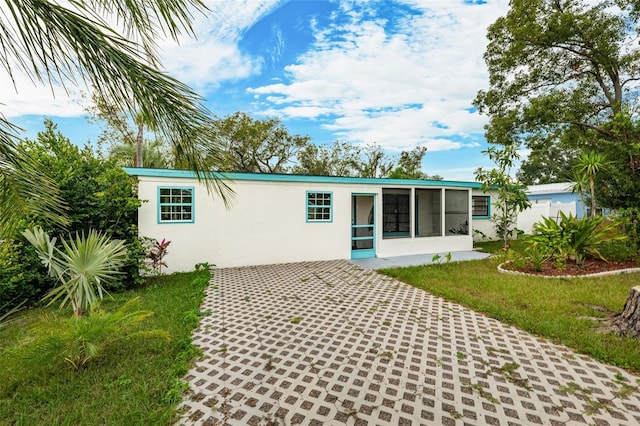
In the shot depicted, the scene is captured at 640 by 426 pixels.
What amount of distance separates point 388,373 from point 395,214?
936cm

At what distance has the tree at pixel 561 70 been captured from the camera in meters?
10.2

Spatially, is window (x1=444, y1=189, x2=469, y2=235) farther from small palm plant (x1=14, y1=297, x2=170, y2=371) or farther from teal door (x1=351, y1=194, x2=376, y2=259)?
small palm plant (x1=14, y1=297, x2=170, y2=371)

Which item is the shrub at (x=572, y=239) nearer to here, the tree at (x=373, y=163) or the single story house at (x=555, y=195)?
the single story house at (x=555, y=195)

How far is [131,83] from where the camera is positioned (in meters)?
0.94

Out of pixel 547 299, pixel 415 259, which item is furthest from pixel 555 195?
pixel 547 299

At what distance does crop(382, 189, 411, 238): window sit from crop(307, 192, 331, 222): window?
358 cm

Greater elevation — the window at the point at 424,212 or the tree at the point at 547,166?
the tree at the point at 547,166

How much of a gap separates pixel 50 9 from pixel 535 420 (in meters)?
3.43

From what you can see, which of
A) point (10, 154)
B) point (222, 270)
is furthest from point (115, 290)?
point (10, 154)

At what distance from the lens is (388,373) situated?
273cm

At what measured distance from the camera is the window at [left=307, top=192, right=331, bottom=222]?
8352 millimetres

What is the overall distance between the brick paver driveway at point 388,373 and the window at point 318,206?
409cm

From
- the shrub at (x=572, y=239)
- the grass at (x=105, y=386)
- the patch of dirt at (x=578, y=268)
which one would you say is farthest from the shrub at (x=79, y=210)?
the shrub at (x=572, y=239)

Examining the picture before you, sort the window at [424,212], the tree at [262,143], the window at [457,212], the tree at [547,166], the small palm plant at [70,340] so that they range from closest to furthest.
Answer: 1. the small palm plant at [70,340]
2. the window at [457,212]
3. the window at [424,212]
4. the tree at [262,143]
5. the tree at [547,166]
